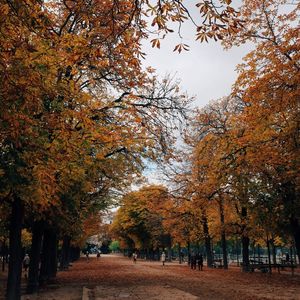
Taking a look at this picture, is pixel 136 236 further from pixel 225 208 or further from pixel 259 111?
pixel 259 111

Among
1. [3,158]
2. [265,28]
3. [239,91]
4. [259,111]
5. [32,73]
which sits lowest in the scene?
[3,158]

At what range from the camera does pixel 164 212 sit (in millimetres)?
40719

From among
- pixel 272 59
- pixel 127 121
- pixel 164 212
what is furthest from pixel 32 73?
pixel 164 212

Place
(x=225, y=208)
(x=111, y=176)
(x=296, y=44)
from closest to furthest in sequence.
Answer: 1. (x=296, y=44)
2. (x=111, y=176)
3. (x=225, y=208)

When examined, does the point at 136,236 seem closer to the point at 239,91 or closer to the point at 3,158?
the point at 239,91

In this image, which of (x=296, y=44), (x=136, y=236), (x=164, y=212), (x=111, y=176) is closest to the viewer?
(x=296, y=44)

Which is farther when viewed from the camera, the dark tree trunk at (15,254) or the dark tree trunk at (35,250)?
the dark tree trunk at (35,250)

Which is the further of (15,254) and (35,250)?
(35,250)

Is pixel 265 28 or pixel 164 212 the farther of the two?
pixel 164 212

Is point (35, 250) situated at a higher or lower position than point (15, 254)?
higher

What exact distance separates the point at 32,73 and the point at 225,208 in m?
31.3

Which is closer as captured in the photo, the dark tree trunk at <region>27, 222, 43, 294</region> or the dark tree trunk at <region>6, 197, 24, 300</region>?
the dark tree trunk at <region>6, 197, 24, 300</region>

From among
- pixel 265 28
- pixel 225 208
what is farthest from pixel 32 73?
pixel 225 208

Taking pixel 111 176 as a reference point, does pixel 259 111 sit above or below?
above
